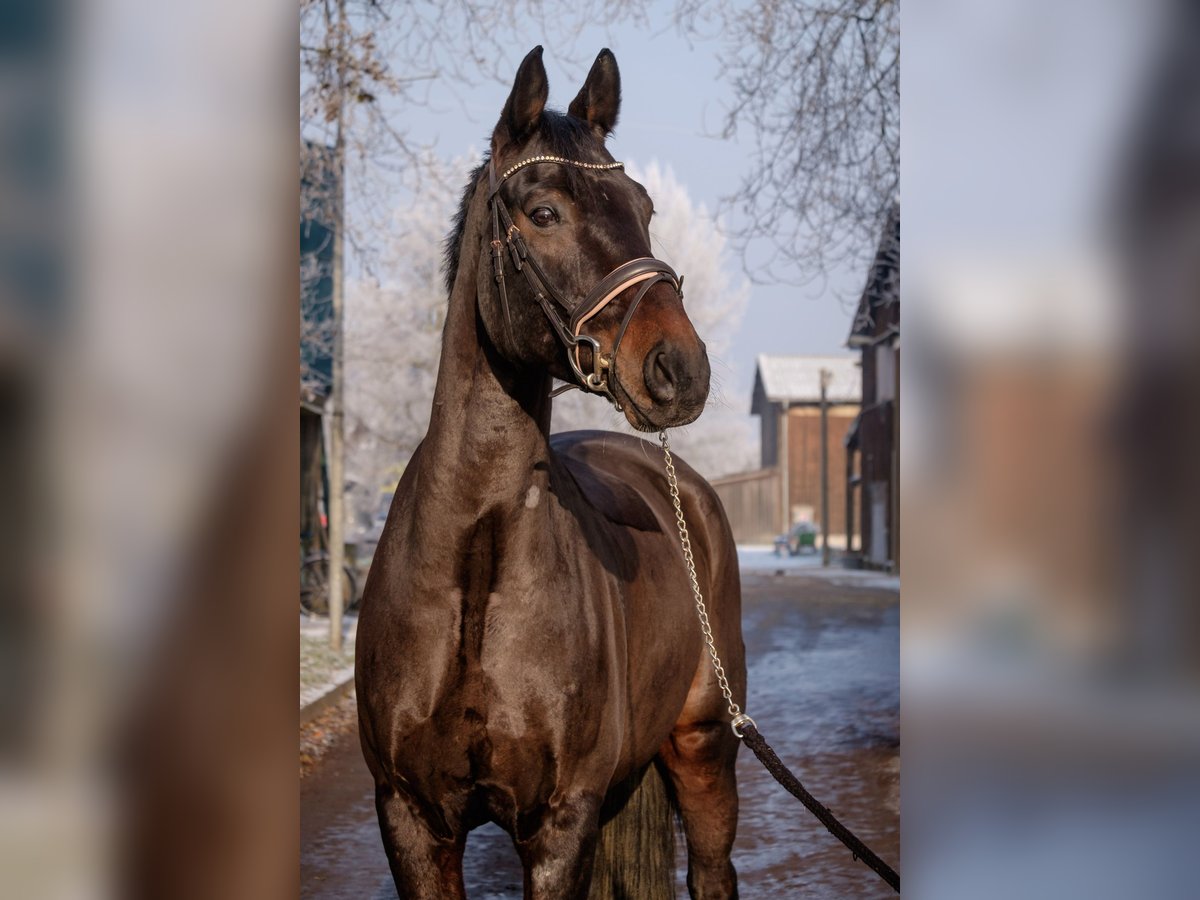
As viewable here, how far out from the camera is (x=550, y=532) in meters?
2.74

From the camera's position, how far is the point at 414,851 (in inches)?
108

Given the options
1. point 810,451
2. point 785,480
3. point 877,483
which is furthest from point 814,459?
point 877,483

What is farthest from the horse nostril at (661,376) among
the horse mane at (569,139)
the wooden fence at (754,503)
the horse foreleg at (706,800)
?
the wooden fence at (754,503)

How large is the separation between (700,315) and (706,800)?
31.3 meters

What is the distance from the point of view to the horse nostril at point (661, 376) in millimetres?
2266

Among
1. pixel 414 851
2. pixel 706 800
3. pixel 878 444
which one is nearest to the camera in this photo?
pixel 414 851

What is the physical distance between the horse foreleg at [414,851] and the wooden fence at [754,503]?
1399 inches

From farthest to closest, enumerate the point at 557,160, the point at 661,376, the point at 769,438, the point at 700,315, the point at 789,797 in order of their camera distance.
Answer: the point at 769,438, the point at 700,315, the point at 789,797, the point at 557,160, the point at 661,376

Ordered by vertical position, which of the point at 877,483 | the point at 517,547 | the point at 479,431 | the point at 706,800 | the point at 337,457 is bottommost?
the point at 877,483

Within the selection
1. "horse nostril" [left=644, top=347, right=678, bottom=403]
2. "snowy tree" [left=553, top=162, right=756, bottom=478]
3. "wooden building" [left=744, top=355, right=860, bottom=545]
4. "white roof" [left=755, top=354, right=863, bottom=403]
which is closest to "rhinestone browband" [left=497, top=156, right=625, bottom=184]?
"horse nostril" [left=644, top=347, right=678, bottom=403]

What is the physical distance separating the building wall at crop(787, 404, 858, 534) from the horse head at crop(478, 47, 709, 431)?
35.0 metres

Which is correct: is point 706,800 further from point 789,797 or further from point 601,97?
point 789,797
